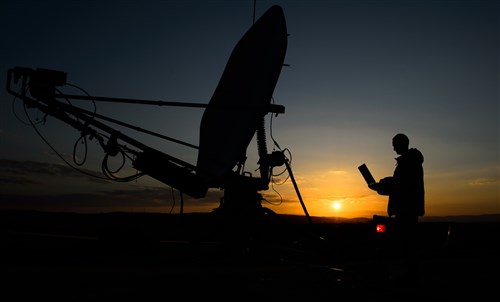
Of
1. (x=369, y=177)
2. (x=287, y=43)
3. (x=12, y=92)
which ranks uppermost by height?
(x=287, y=43)

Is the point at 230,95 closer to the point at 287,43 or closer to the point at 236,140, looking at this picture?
the point at 236,140

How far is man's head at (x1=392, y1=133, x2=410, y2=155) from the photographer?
6.35 metres

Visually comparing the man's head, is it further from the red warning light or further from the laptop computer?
the red warning light

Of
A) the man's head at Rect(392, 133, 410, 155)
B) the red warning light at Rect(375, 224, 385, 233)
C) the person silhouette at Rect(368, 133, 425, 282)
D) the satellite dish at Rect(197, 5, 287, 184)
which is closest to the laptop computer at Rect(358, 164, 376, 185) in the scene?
the person silhouette at Rect(368, 133, 425, 282)

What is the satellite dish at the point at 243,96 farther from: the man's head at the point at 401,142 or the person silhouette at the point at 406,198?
the person silhouette at the point at 406,198

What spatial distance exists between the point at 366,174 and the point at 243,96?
9.72ft

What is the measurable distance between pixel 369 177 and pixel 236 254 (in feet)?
11.4

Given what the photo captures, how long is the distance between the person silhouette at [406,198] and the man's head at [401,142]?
0.31ft

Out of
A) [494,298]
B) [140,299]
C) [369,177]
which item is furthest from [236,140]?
[494,298]

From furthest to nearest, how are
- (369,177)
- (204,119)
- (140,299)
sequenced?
(204,119), (369,177), (140,299)

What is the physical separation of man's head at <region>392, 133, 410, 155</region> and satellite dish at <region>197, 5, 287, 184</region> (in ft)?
7.48

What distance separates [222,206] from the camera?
8.52m

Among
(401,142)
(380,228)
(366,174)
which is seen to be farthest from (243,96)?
(380,228)

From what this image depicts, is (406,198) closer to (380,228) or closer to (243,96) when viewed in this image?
(380,228)
